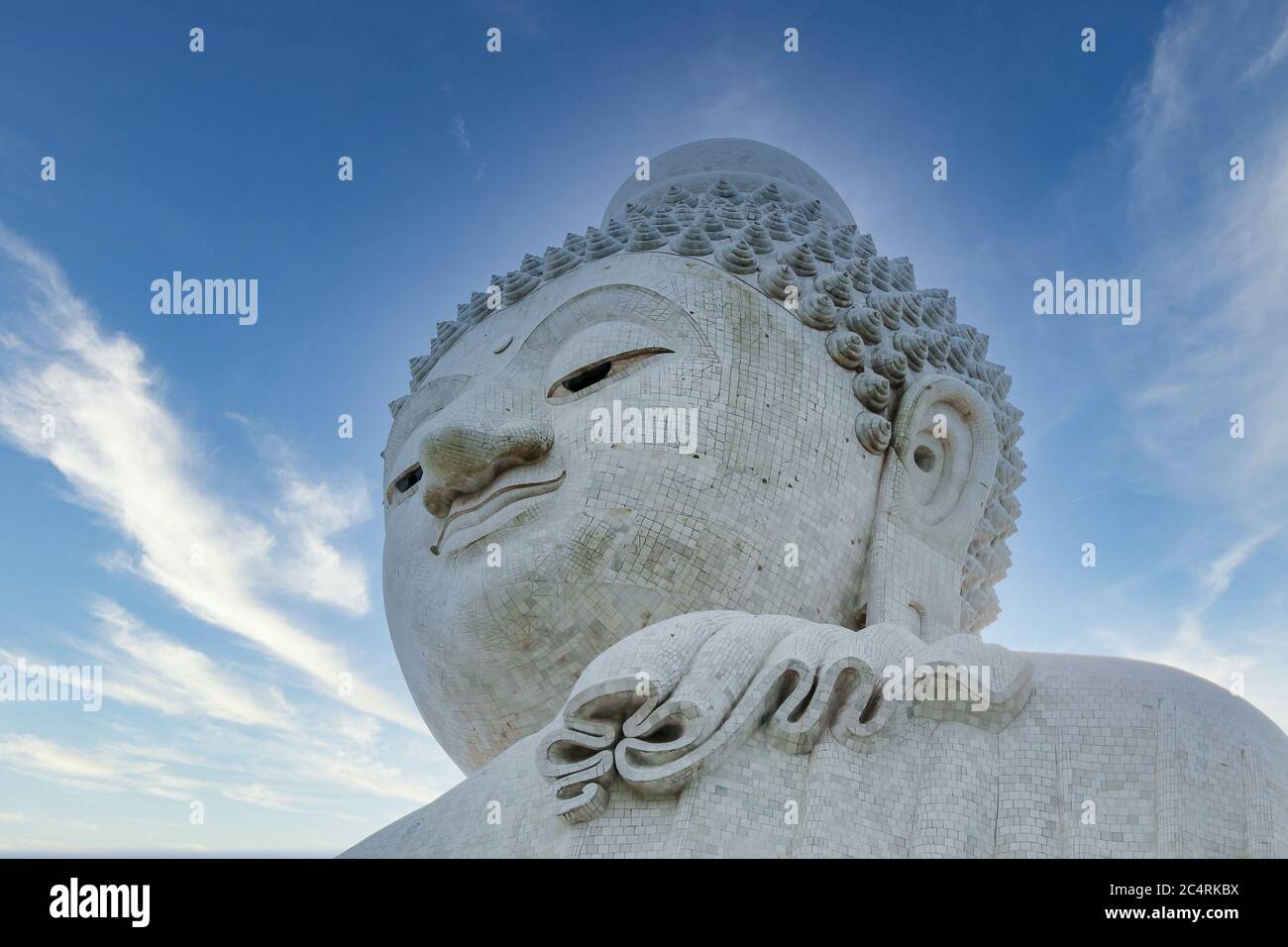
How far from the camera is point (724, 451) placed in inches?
236

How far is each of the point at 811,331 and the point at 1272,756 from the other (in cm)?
319

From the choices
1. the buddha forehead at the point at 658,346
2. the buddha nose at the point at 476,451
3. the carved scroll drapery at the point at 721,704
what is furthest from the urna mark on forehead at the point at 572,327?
the carved scroll drapery at the point at 721,704

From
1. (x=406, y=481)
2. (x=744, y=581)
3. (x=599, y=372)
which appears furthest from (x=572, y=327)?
(x=744, y=581)

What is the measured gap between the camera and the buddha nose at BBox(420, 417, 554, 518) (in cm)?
595

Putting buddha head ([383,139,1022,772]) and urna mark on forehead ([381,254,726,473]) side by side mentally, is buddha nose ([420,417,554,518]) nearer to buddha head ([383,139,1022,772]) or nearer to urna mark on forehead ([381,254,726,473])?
buddha head ([383,139,1022,772])

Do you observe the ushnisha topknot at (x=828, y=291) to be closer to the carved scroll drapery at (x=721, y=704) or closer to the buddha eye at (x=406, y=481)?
the buddha eye at (x=406, y=481)

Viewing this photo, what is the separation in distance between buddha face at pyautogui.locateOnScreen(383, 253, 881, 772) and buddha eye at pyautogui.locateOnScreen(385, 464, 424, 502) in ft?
0.09

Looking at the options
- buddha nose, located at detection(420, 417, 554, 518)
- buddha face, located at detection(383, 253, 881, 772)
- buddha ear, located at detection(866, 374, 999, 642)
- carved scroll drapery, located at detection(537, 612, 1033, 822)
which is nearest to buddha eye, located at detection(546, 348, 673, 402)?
buddha face, located at detection(383, 253, 881, 772)

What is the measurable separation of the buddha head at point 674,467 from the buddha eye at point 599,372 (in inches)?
0.4

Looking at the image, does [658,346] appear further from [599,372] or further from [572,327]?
[572,327]

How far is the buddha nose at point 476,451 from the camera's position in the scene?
19.5 feet
